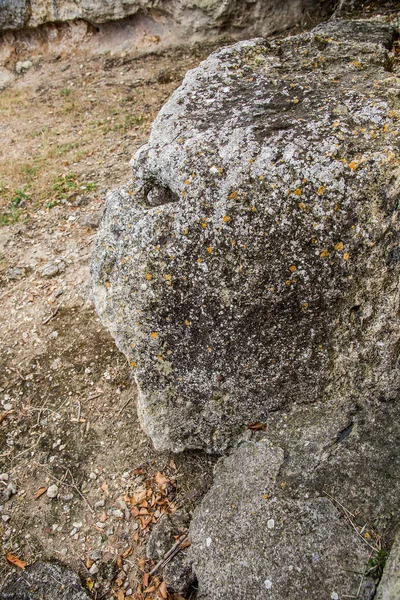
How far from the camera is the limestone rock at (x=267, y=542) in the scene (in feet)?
8.21

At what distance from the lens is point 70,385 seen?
445cm

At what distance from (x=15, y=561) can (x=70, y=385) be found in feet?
4.73

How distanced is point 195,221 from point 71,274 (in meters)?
3.11

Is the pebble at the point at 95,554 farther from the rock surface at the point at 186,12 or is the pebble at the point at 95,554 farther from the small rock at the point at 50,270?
the rock surface at the point at 186,12

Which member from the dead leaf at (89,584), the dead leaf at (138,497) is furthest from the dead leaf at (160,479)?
the dead leaf at (89,584)

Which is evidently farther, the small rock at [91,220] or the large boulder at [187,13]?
the large boulder at [187,13]

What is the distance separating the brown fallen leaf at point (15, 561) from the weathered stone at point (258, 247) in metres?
1.34

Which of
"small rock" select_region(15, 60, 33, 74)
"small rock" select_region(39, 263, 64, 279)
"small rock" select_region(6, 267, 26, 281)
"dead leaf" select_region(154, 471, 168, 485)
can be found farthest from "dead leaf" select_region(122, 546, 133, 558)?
"small rock" select_region(15, 60, 33, 74)

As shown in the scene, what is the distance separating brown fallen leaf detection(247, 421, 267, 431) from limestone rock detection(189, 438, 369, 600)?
111mm

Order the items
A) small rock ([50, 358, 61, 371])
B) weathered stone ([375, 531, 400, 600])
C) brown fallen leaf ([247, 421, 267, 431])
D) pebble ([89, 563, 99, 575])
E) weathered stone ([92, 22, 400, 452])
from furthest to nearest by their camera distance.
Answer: small rock ([50, 358, 61, 371])
pebble ([89, 563, 99, 575])
brown fallen leaf ([247, 421, 267, 431])
weathered stone ([92, 22, 400, 452])
weathered stone ([375, 531, 400, 600])

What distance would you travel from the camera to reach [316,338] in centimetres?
286

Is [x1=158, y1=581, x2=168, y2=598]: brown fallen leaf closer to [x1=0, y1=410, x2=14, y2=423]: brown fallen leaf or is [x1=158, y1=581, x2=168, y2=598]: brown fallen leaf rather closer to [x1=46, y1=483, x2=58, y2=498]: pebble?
[x1=46, y1=483, x2=58, y2=498]: pebble

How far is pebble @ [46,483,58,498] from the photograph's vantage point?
3.75 metres

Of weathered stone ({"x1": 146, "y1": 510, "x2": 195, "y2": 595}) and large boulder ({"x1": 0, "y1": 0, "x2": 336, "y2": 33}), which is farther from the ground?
large boulder ({"x1": 0, "y1": 0, "x2": 336, "y2": 33})
